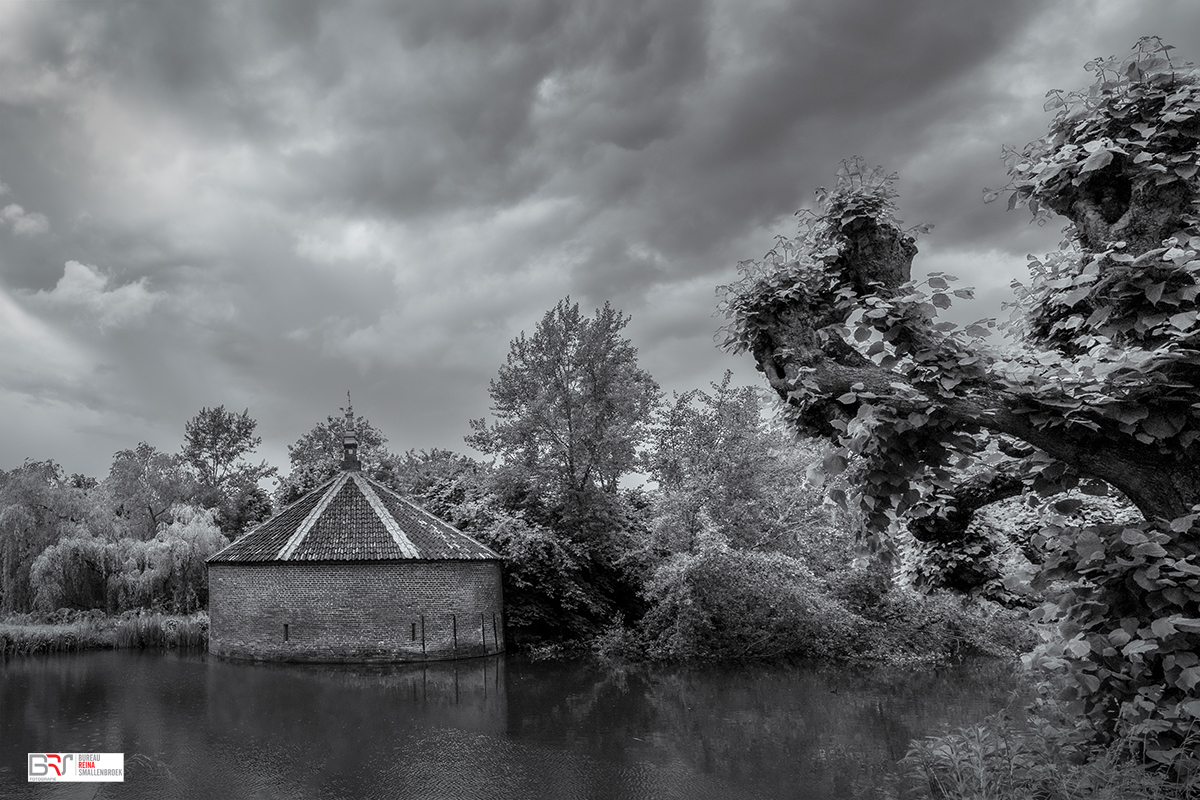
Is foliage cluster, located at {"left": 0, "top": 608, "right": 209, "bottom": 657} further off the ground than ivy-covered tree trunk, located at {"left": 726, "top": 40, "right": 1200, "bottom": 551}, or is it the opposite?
ivy-covered tree trunk, located at {"left": 726, "top": 40, "right": 1200, "bottom": 551}

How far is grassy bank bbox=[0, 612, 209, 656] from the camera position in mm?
21609

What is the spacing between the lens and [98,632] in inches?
906

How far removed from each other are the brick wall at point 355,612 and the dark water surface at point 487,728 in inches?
76.1

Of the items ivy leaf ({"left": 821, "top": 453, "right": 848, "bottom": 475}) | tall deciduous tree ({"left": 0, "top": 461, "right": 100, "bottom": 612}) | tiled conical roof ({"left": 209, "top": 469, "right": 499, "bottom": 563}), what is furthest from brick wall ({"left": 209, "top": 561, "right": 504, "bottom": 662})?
ivy leaf ({"left": 821, "top": 453, "right": 848, "bottom": 475})

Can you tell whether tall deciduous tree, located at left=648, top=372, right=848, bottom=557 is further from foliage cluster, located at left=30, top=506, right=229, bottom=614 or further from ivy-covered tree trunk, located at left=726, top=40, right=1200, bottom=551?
foliage cluster, located at left=30, top=506, right=229, bottom=614

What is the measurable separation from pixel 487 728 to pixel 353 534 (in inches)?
460

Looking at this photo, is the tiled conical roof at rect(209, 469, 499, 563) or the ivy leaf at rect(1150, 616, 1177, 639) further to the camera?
the tiled conical roof at rect(209, 469, 499, 563)

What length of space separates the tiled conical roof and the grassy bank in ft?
11.3

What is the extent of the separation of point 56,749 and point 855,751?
437 inches

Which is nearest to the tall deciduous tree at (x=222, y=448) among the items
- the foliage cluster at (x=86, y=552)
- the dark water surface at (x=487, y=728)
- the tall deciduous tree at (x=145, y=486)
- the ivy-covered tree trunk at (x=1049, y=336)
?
the tall deciduous tree at (x=145, y=486)

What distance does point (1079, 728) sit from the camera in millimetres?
4969

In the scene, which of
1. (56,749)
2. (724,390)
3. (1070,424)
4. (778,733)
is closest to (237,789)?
(56,749)

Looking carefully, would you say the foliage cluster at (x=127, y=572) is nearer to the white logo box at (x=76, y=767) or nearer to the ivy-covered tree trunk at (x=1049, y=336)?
the white logo box at (x=76, y=767)

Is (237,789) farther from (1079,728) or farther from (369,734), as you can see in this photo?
(1079,728)
